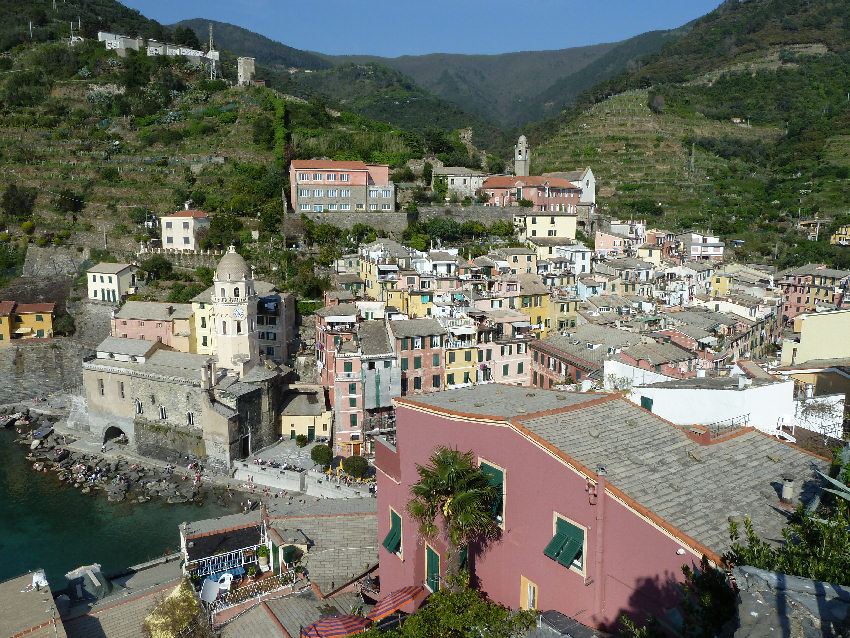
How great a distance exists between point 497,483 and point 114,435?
101ft

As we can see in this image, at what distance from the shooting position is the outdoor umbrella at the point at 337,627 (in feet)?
43.0

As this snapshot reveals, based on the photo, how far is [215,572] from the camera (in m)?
20.4

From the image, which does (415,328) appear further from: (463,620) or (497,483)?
(463,620)

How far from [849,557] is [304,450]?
27910 mm

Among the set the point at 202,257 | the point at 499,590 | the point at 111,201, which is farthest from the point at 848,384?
the point at 111,201

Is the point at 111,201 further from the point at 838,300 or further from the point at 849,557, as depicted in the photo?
the point at 849,557

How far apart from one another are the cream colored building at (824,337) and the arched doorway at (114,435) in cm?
3124

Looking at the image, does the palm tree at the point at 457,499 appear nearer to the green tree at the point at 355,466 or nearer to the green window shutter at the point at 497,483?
the green window shutter at the point at 497,483

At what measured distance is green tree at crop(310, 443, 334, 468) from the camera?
95.8 feet

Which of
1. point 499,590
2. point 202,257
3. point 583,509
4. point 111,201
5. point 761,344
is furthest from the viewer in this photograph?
point 111,201

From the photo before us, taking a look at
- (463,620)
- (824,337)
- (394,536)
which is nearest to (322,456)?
(394,536)

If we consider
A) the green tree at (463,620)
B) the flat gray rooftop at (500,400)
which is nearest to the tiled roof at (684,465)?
the flat gray rooftop at (500,400)

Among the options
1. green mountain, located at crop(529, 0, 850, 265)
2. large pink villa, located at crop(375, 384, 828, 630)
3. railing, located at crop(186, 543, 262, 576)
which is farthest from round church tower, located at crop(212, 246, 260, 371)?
green mountain, located at crop(529, 0, 850, 265)

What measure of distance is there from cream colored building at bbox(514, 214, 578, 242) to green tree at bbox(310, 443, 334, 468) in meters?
27.8
